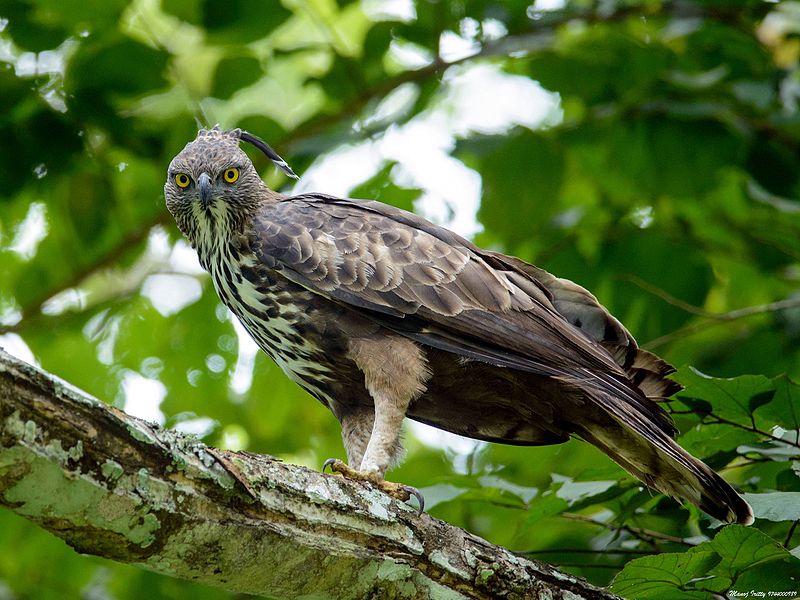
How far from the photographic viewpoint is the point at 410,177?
707cm

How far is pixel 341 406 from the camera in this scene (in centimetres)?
489

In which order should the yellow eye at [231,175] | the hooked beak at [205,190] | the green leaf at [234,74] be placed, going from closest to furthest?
the hooked beak at [205,190]
the yellow eye at [231,175]
the green leaf at [234,74]

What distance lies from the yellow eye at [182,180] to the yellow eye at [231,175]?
18 cm

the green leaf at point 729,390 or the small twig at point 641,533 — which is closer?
the green leaf at point 729,390

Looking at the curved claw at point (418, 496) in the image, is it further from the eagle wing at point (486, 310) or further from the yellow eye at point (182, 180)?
the yellow eye at point (182, 180)

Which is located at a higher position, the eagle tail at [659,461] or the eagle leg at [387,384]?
the eagle leg at [387,384]

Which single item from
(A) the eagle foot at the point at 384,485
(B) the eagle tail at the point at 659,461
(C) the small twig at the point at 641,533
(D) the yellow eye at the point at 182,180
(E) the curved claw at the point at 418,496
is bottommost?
(C) the small twig at the point at 641,533

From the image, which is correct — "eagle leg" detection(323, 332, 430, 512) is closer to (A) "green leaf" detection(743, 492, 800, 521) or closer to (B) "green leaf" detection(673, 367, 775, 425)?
(B) "green leaf" detection(673, 367, 775, 425)

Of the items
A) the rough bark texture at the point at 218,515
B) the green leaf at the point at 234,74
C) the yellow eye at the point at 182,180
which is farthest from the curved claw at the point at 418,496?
the green leaf at the point at 234,74

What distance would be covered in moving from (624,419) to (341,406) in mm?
1451

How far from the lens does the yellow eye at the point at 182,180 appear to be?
4957mm

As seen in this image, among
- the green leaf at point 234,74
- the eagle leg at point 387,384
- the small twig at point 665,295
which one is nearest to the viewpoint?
the eagle leg at point 387,384

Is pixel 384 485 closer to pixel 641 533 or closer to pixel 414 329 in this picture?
Answer: pixel 414 329

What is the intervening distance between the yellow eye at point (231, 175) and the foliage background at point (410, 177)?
109 cm
